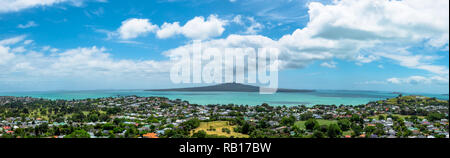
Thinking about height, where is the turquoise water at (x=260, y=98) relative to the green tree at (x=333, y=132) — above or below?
below

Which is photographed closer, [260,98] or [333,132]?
[333,132]

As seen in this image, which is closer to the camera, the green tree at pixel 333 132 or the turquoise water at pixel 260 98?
the green tree at pixel 333 132

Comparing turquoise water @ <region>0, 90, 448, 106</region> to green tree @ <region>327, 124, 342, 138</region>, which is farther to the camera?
turquoise water @ <region>0, 90, 448, 106</region>

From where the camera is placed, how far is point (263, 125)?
482 inches

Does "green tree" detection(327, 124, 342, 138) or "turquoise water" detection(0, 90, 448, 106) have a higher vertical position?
"green tree" detection(327, 124, 342, 138)

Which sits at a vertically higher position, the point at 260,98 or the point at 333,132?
the point at 333,132
